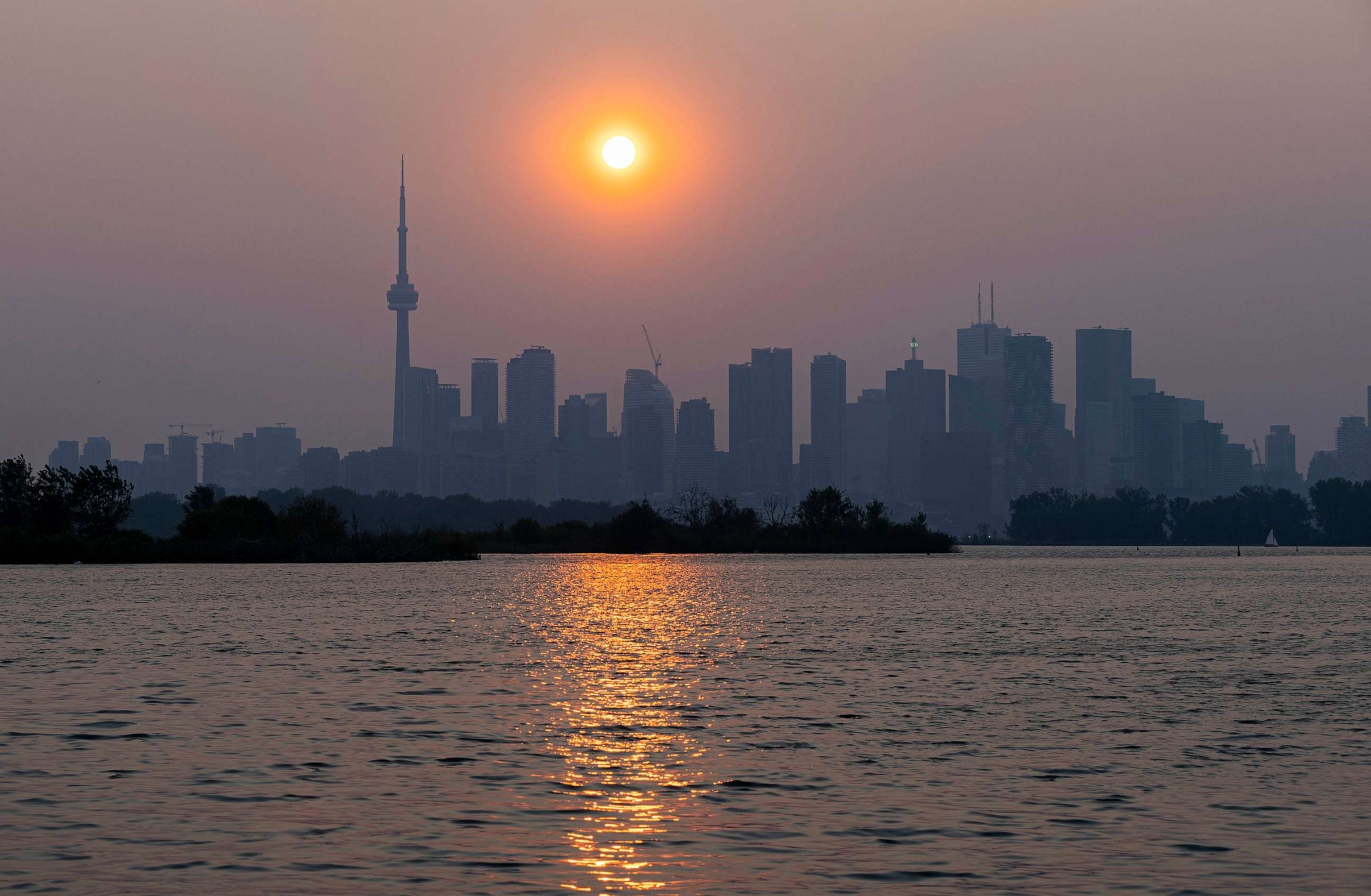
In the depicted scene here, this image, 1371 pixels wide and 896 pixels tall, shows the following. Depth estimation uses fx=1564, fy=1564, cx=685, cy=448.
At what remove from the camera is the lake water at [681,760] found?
69.8 feet

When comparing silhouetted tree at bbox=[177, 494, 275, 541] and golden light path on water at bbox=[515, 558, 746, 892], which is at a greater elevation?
silhouetted tree at bbox=[177, 494, 275, 541]

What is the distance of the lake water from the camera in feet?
69.8

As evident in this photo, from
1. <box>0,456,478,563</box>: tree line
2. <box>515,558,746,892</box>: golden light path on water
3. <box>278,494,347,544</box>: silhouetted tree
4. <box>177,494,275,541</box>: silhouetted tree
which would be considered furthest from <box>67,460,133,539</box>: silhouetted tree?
<box>515,558,746,892</box>: golden light path on water

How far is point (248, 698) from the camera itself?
42125 millimetres

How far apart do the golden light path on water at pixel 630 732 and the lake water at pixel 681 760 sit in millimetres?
127

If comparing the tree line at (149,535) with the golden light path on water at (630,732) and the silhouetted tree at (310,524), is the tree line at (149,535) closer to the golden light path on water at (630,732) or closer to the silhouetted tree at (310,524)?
the silhouetted tree at (310,524)

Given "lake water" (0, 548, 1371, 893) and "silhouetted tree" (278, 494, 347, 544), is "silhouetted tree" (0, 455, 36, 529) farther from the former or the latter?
"lake water" (0, 548, 1371, 893)

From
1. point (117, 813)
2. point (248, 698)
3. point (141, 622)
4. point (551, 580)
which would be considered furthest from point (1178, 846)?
point (551, 580)

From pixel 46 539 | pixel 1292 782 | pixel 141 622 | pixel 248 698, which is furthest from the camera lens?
pixel 46 539

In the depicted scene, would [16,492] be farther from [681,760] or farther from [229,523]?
[681,760]

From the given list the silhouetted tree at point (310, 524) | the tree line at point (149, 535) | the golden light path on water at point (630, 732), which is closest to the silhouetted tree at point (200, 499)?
the tree line at point (149, 535)

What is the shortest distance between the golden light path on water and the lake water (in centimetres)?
13

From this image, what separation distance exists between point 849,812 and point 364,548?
15626 centimetres

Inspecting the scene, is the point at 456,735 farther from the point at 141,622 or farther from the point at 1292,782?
the point at 141,622
